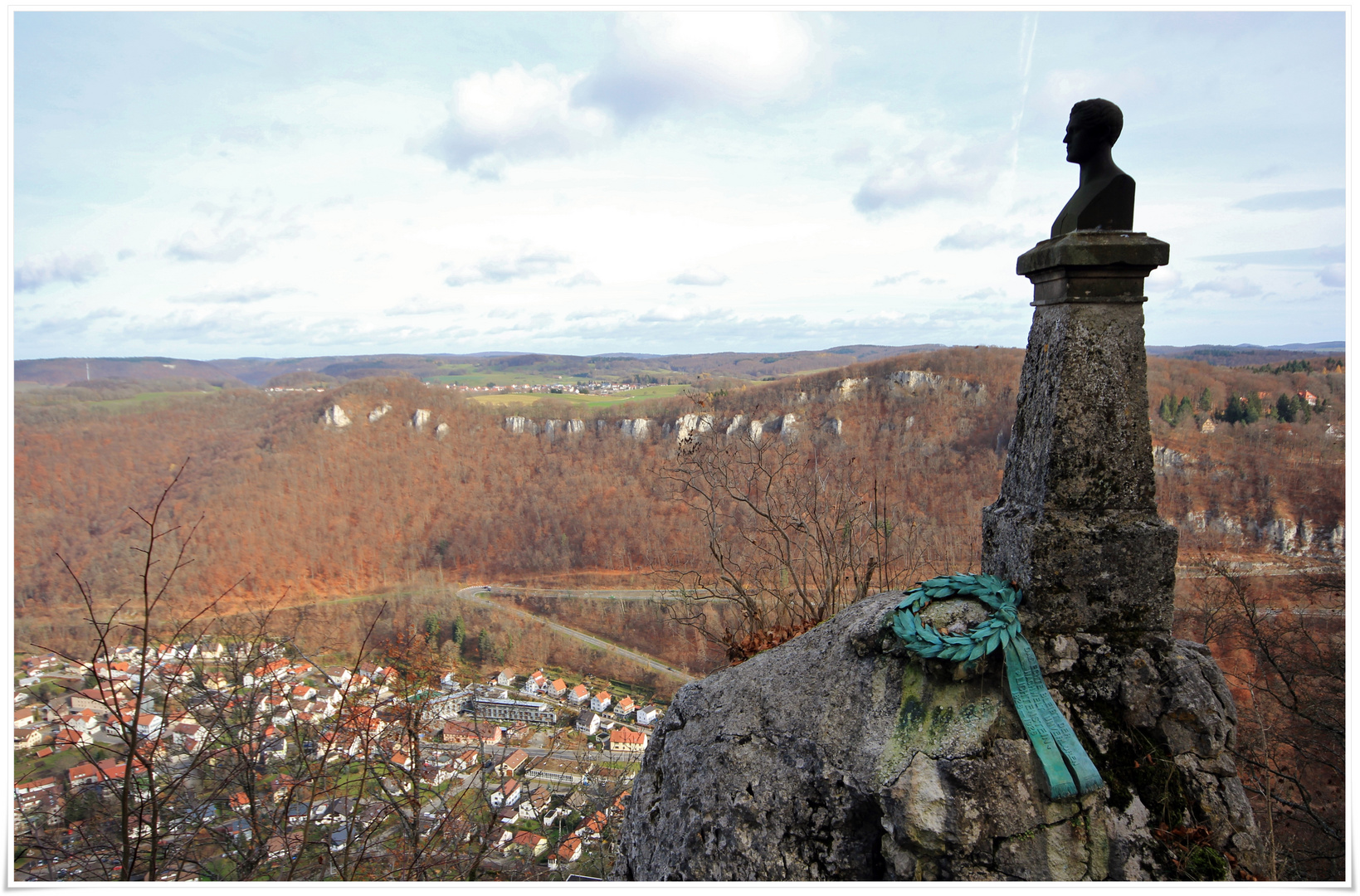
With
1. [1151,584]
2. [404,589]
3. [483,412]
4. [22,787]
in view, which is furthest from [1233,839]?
[483,412]

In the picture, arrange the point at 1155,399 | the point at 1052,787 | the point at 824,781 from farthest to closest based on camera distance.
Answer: the point at 1155,399 < the point at 824,781 < the point at 1052,787

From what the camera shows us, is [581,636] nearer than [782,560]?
No

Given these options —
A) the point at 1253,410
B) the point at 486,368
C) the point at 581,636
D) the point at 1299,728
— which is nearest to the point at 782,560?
the point at 1299,728

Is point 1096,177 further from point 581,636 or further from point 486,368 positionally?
point 486,368

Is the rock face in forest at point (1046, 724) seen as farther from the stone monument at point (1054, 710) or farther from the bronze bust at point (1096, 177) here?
the bronze bust at point (1096, 177)

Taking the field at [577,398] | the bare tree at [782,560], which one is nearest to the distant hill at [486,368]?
the field at [577,398]

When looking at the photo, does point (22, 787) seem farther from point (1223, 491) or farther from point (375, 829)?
point (1223, 491)

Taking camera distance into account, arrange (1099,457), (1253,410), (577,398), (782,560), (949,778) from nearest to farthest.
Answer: (949,778)
(1099,457)
(782,560)
(1253,410)
(577,398)
